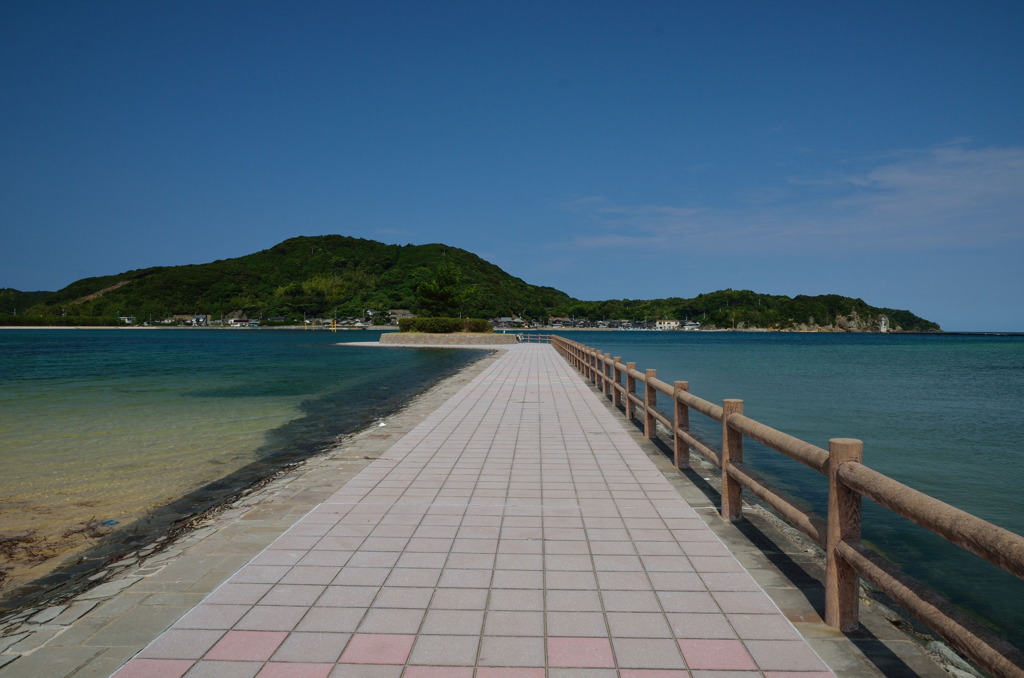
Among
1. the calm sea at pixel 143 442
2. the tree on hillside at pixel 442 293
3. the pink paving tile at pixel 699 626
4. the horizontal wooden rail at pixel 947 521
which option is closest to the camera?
the horizontal wooden rail at pixel 947 521

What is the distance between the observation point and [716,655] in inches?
126

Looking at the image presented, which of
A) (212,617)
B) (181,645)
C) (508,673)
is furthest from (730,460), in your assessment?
(181,645)

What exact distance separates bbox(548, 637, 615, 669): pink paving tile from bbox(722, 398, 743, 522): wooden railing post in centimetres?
265

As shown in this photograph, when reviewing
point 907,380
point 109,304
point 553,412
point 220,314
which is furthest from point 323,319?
point 553,412

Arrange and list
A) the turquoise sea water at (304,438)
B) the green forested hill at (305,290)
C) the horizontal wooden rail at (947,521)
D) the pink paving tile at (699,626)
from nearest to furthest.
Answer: the horizontal wooden rail at (947,521) < the pink paving tile at (699,626) < the turquoise sea water at (304,438) < the green forested hill at (305,290)

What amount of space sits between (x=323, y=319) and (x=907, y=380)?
6308 inches

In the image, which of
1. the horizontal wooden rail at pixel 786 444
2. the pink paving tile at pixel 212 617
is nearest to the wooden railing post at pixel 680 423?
the horizontal wooden rail at pixel 786 444

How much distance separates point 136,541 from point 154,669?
3336 mm

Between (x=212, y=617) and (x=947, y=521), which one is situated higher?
(x=947, y=521)

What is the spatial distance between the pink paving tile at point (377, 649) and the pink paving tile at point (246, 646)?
0.41 metres

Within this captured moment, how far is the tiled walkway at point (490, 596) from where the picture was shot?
3.13m

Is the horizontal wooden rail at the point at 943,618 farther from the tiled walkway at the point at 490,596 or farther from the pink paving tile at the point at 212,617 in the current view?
the pink paving tile at the point at 212,617

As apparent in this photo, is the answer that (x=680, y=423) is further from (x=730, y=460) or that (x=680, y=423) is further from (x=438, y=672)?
(x=438, y=672)

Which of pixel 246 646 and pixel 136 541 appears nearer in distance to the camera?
pixel 246 646
